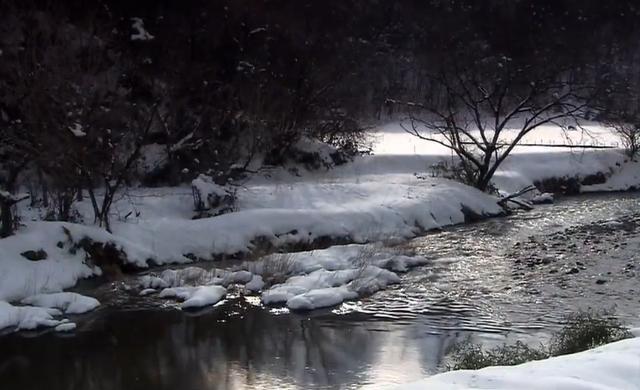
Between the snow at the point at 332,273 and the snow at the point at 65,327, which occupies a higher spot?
the snow at the point at 332,273

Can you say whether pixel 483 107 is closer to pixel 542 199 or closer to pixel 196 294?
pixel 542 199

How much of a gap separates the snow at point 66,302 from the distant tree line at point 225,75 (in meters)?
2.34

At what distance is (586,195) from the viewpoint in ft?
81.3

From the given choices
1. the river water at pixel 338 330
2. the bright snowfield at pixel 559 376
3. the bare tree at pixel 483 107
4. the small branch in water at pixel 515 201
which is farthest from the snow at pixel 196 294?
the bare tree at pixel 483 107

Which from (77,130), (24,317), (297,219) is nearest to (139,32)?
A: (77,130)

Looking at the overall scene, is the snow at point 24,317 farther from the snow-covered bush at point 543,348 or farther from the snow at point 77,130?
the snow-covered bush at point 543,348

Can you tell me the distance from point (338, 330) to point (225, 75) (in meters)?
17.5

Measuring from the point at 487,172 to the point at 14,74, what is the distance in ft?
44.2

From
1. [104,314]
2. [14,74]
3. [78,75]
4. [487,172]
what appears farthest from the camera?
[487,172]

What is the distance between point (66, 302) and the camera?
12.1m

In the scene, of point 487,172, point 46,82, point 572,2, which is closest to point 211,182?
point 46,82

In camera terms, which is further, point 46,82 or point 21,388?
point 46,82

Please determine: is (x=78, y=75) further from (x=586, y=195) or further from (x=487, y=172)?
(x=586, y=195)

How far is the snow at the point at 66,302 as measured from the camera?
1196 centimetres
